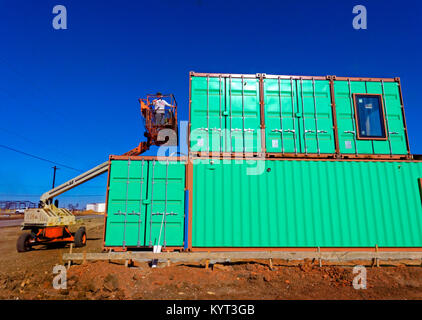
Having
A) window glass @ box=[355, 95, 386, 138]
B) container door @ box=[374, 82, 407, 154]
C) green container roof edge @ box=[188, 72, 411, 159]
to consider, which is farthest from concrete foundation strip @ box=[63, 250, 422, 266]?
window glass @ box=[355, 95, 386, 138]

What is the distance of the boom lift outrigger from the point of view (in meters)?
11.7

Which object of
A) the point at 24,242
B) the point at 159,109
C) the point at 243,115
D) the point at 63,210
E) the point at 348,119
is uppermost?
the point at 159,109

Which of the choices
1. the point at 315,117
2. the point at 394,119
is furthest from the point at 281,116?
the point at 394,119

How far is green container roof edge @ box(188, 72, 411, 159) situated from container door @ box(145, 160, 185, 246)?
122 centimetres

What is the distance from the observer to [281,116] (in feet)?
31.1

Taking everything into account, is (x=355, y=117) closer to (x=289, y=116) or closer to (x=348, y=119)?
(x=348, y=119)

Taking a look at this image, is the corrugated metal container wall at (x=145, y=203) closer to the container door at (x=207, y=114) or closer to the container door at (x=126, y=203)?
the container door at (x=126, y=203)

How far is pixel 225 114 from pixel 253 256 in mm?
5142

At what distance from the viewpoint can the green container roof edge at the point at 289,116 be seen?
9.20 metres

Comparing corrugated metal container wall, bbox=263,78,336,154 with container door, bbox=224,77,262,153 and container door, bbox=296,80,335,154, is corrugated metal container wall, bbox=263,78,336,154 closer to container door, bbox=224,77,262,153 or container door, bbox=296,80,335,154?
container door, bbox=296,80,335,154

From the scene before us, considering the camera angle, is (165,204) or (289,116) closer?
(165,204)

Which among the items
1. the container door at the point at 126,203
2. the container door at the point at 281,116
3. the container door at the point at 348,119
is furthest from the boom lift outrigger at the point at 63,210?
the container door at the point at 348,119
